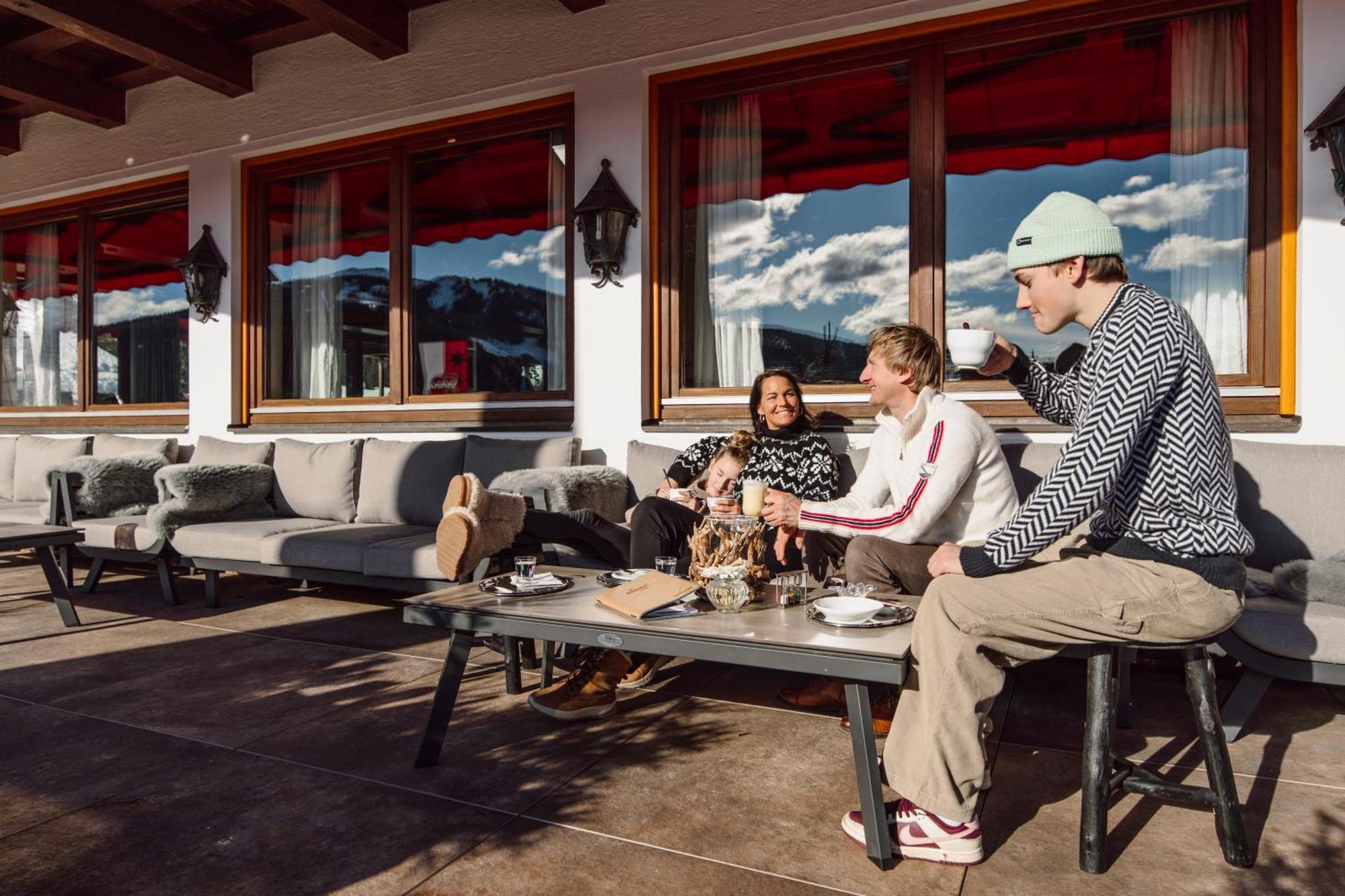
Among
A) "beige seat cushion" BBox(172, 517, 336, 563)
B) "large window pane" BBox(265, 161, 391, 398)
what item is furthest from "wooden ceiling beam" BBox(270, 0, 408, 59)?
"beige seat cushion" BBox(172, 517, 336, 563)

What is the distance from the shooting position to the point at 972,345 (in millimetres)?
2090

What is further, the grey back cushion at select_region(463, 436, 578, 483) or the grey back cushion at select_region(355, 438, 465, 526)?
the grey back cushion at select_region(355, 438, 465, 526)

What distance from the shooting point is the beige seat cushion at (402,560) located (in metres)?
3.51

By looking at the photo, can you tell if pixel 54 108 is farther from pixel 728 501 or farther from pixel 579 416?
pixel 728 501

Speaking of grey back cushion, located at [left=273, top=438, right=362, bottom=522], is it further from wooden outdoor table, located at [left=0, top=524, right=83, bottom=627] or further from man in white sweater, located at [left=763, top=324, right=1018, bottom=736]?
man in white sweater, located at [left=763, top=324, right=1018, bottom=736]

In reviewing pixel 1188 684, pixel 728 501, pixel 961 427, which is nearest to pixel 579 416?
pixel 728 501

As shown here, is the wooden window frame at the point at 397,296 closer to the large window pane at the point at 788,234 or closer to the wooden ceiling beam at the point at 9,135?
the large window pane at the point at 788,234

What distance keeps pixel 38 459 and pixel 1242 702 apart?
6945 mm

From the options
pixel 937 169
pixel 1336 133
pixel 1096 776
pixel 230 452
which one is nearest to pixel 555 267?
pixel 937 169

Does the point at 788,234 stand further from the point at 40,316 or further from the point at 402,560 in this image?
the point at 40,316

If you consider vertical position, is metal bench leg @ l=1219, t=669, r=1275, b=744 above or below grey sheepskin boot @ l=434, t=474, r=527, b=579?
below

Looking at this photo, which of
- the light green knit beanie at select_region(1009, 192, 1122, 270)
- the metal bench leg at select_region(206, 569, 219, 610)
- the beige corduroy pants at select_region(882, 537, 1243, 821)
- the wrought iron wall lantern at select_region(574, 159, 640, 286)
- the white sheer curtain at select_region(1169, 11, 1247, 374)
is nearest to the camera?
the beige corduroy pants at select_region(882, 537, 1243, 821)

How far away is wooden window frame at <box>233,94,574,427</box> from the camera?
4691 mm

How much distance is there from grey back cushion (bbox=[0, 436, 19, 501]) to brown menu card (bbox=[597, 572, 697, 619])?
19.3 feet
